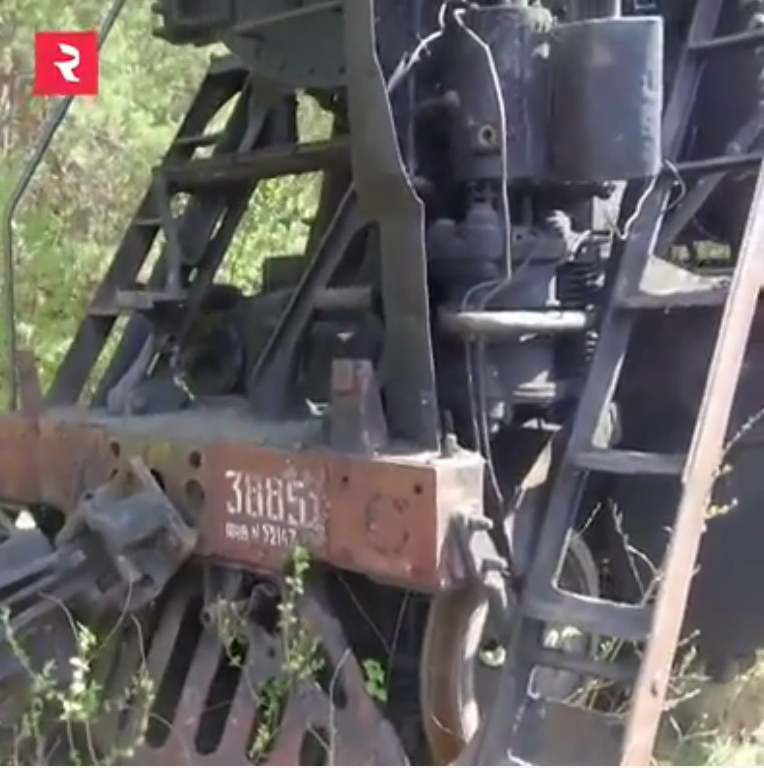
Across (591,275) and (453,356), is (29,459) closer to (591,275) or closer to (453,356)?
(453,356)

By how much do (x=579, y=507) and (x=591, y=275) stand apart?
692 mm

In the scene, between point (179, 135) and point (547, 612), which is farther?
point (179, 135)

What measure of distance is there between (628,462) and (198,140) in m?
2.39

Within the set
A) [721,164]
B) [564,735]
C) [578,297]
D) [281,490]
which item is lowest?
[564,735]

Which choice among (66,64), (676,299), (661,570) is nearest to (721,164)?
(676,299)

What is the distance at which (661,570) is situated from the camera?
3809 millimetres

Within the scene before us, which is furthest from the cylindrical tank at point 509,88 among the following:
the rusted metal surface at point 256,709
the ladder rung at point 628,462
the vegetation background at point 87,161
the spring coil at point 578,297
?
the vegetation background at point 87,161

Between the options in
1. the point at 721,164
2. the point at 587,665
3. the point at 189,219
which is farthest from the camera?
the point at 189,219

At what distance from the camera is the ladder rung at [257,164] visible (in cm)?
502

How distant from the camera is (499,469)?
464 cm

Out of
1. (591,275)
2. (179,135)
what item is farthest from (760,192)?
(179,135)

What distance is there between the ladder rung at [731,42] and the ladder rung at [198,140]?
1763 millimetres

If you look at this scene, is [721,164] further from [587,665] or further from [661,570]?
[587,665]

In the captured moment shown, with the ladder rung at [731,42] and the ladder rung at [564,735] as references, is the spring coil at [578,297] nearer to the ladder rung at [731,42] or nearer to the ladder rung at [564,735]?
the ladder rung at [731,42]
